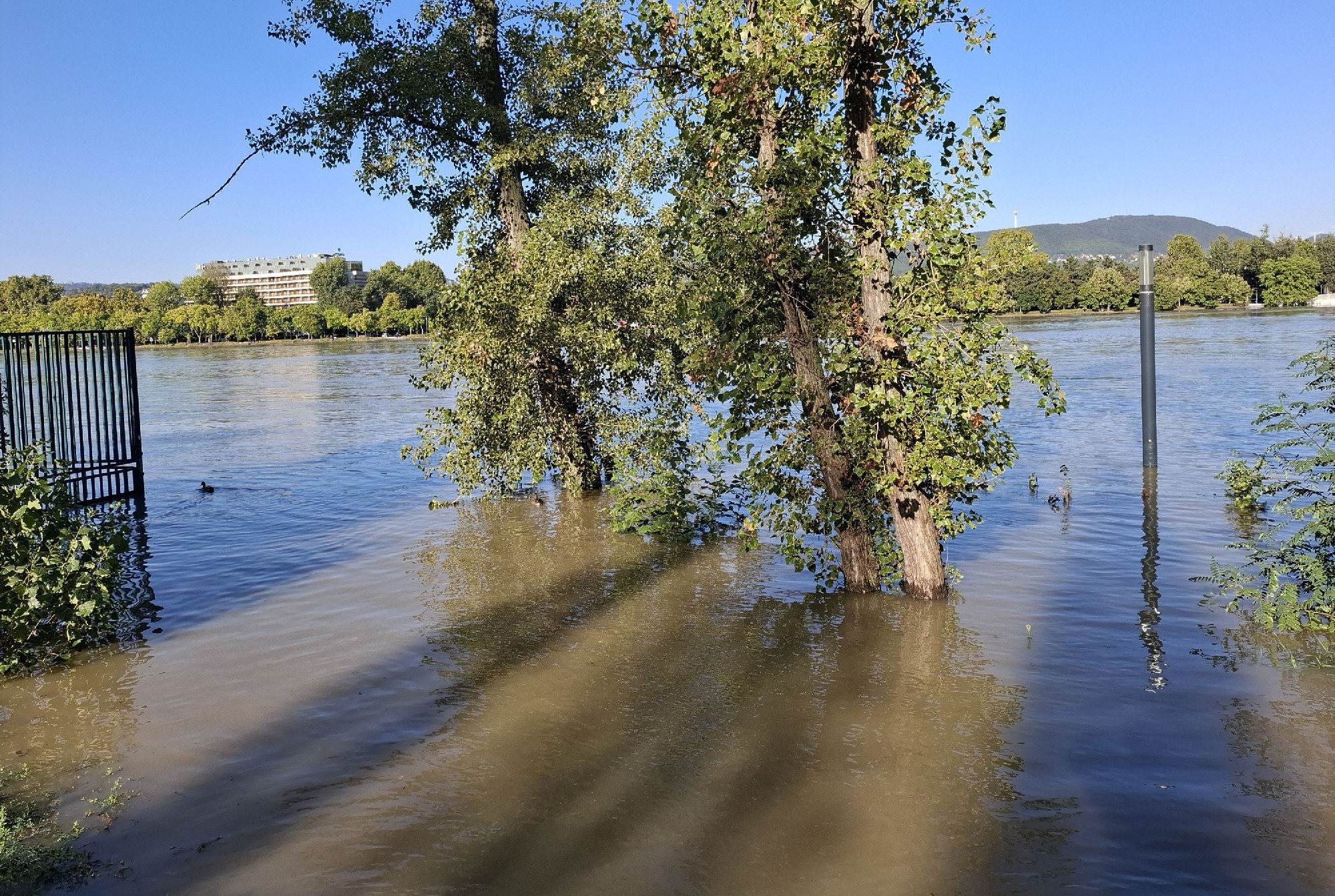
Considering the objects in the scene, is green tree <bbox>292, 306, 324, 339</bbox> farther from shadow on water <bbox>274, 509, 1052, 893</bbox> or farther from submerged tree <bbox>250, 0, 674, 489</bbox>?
shadow on water <bbox>274, 509, 1052, 893</bbox>

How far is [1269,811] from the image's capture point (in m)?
5.80

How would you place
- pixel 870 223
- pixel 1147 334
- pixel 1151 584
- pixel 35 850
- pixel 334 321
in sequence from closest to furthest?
pixel 35 850, pixel 870 223, pixel 1151 584, pixel 1147 334, pixel 334 321

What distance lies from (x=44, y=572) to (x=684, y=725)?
5.92m

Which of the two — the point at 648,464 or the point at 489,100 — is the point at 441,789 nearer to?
the point at 648,464

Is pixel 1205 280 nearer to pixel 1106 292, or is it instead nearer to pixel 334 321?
pixel 1106 292

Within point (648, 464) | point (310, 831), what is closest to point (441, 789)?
point (310, 831)

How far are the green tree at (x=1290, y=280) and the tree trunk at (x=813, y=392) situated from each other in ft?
458

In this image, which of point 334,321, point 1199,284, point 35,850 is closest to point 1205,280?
point 1199,284

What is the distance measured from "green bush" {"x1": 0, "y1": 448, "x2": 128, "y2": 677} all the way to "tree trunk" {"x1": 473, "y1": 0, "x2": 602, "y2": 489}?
25.0ft

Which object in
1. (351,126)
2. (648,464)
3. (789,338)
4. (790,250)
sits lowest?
(648,464)

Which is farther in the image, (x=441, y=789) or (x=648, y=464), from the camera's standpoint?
(x=648, y=464)

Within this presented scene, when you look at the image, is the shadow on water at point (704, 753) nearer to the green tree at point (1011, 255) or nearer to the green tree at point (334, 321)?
the green tree at point (1011, 255)

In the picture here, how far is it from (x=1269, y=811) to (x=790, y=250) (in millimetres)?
6282

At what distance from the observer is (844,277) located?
10.3 meters
